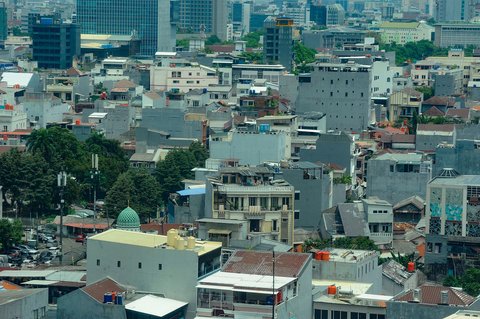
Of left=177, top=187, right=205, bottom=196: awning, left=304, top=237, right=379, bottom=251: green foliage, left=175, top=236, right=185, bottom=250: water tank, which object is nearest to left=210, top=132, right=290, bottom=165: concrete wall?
left=177, top=187, right=205, bottom=196: awning

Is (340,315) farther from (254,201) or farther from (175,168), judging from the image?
(175,168)

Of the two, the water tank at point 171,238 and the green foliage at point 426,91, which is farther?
the green foliage at point 426,91

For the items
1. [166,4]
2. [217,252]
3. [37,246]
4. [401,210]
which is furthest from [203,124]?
[166,4]

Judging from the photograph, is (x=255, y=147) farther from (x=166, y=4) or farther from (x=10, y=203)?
(x=166, y=4)

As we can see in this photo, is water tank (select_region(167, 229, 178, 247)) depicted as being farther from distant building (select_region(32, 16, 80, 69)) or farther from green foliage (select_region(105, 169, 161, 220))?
distant building (select_region(32, 16, 80, 69))

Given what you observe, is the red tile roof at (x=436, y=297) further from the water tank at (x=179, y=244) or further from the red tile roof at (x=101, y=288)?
the red tile roof at (x=101, y=288)

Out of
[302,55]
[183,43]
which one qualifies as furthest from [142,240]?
[183,43]

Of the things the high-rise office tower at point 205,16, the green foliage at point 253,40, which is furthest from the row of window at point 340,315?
the high-rise office tower at point 205,16
